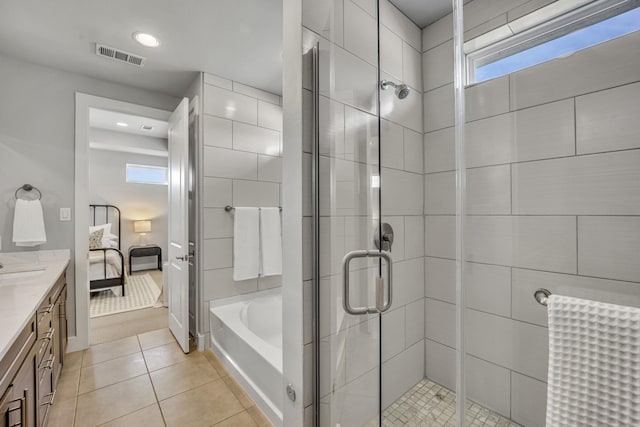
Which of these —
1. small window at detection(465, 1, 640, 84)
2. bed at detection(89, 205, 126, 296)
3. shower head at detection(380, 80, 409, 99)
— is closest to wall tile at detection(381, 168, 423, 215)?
shower head at detection(380, 80, 409, 99)

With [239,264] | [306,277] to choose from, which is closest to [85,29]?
[239,264]

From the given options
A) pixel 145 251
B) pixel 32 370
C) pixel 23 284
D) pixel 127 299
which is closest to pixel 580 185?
pixel 32 370

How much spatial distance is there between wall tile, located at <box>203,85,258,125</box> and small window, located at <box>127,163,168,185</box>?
4.33 metres

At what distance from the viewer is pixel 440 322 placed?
909mm

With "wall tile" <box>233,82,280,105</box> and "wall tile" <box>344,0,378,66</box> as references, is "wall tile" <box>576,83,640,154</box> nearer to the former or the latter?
"wall tile" <box>344,0,378,66</box>

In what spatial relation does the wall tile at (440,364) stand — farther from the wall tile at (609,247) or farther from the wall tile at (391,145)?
the wall tile at (391,145)

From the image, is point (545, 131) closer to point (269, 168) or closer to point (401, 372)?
point (401, 372)

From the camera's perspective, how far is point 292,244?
1.23 metres

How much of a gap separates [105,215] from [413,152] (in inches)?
258

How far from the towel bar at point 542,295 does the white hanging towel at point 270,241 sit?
2.11 metres

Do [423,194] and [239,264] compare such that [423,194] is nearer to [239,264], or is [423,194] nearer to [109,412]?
[239,264]

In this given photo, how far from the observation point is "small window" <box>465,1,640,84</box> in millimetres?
836

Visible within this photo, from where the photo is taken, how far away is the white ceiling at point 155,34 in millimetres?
1728

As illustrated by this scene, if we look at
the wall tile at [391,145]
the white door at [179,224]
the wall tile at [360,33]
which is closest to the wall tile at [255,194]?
the white door at [179,224]
